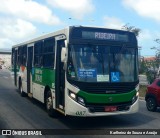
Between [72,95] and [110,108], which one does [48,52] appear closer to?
[72,95]

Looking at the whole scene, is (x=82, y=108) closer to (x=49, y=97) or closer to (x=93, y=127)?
(x=93, y=127)

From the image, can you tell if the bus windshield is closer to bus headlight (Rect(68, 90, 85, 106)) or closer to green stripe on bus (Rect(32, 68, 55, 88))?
bus headlight (Rect(68, 90, 85, 106))

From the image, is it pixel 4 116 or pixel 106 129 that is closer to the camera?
pixel 106 129

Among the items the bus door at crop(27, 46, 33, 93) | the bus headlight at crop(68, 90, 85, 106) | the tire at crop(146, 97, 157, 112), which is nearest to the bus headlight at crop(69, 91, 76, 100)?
the bus headlight at crop(68, 90, 85, 106)

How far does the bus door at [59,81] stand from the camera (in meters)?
10.9

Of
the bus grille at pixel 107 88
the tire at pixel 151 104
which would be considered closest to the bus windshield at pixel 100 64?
the bus grille at pixel 107 88

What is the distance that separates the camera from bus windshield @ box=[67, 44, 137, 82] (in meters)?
10.2

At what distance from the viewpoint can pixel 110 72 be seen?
1048 centimetres

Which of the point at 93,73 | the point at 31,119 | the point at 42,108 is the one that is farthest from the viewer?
the point at 42,108

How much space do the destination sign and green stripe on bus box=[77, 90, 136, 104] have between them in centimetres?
183

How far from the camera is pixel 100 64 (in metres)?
10.4

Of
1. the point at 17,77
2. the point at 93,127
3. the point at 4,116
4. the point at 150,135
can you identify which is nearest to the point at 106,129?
the point at 93,127

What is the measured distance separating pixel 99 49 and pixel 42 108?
524 centimetres

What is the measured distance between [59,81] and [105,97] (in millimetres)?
1788
